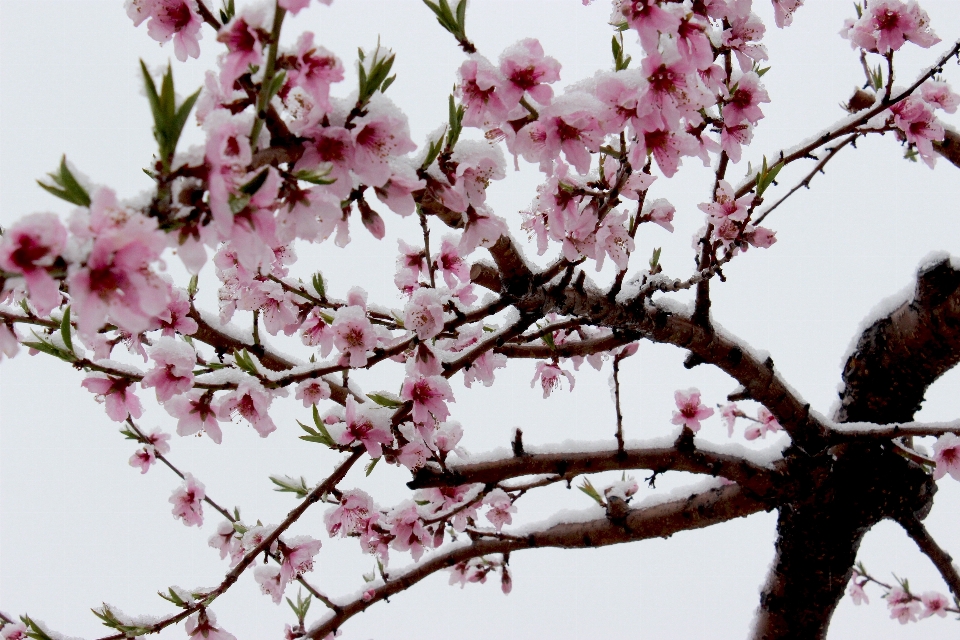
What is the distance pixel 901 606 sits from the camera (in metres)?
4.05

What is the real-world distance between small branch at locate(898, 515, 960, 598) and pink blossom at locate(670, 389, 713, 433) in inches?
35.5

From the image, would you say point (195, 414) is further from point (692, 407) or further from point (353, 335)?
point (692, 407)

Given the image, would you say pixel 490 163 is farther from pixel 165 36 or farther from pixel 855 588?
pixel 855 588

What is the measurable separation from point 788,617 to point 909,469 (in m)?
0.78

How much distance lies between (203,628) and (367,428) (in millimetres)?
889

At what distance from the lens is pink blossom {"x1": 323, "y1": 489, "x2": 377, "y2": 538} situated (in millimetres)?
1855

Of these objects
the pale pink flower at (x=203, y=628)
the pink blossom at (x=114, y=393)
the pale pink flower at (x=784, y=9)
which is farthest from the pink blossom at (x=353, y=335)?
the pale pink flower at (x=784, y=9)

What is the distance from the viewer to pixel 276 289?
1.89 metres

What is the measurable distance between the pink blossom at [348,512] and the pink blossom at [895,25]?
203cm

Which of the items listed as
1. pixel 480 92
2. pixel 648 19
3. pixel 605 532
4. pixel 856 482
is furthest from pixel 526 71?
pixel 856 482

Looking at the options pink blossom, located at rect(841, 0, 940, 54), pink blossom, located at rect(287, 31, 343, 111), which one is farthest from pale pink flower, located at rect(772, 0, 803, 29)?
pink blossom, located at rect(287, 31, 343, 111)

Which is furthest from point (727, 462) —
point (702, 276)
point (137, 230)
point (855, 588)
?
point (855, 588)

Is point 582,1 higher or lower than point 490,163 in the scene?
higher

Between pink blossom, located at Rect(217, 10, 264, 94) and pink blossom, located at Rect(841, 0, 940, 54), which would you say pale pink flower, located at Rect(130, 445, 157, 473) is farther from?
pink blossom, located at Rect(841, 0, 940, 54)
